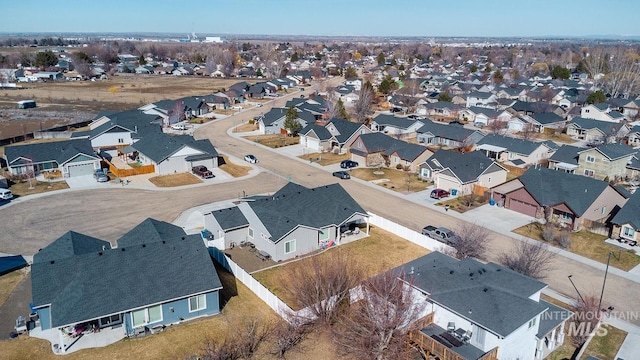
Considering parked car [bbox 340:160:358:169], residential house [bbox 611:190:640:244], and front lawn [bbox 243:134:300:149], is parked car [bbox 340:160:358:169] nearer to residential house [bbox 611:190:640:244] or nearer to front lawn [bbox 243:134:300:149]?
front lawn [bbox 243:134:300:149]

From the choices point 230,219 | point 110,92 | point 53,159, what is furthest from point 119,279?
point 110,92

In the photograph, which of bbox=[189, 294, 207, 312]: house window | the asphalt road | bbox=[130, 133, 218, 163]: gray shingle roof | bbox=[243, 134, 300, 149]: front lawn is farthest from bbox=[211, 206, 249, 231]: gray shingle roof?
bbox=[243, 134, 300, 149]: front lawn

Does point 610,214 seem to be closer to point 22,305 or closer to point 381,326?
point 381,326

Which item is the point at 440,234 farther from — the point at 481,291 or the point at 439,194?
the point at 481,291

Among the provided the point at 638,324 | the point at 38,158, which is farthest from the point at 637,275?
the point at 38,158

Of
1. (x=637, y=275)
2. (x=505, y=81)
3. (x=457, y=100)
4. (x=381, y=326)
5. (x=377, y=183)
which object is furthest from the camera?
(x=505, y=81)

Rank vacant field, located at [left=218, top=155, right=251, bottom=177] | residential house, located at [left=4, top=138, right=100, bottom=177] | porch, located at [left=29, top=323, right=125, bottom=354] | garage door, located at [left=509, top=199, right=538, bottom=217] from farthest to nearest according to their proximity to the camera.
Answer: vacant field, located at [left=218, top=155, right=251, bottom=177], residential house, located at [left=4, top=138, right=100, bottom=177], garage door, located at [left=509, top=199, right=538, bottom=217], porch, located at [left=29, top=323, right=125, bottom=354]

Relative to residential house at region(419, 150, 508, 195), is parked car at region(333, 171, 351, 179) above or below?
below
